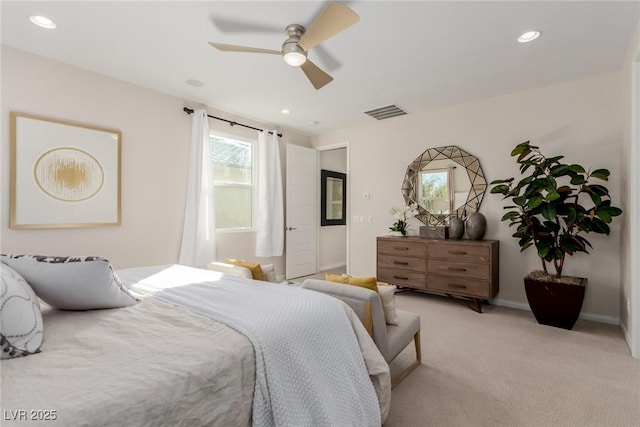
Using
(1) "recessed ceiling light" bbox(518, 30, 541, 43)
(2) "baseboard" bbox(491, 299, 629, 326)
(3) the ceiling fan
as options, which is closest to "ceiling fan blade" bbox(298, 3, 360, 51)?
(3) the ceiling fan

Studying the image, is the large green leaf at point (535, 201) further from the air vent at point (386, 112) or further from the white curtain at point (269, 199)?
the white curtain at point (269, 199)

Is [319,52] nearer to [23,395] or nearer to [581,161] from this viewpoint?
[23,395]

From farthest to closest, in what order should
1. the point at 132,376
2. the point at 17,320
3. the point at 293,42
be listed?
the point at 293,42
the point at 17,320
the point at 132,376

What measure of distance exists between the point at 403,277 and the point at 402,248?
0.38m

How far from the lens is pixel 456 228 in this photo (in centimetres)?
379

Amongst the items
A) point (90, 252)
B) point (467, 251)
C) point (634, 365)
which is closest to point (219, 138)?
point (90, 252)

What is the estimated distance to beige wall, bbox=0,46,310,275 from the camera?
2662mm

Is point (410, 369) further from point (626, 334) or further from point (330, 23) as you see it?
point (330, 23)

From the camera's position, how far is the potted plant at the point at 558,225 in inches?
111

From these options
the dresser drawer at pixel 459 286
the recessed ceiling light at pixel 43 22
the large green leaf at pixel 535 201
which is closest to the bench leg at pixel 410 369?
the dresser drawer at pixel 459 286

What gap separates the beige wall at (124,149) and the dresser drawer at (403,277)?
2.26 metres

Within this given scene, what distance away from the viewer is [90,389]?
82 cm

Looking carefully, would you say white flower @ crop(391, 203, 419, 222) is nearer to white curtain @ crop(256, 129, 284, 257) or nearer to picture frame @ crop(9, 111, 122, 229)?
white curtain @ crop(256, 129, 284, 257)

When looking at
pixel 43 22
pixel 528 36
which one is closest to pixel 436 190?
pixel 528 36
